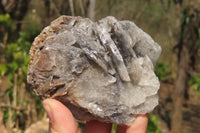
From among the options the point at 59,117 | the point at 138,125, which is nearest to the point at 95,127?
the point at 138,125

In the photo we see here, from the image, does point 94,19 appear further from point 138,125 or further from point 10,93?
point 10,93

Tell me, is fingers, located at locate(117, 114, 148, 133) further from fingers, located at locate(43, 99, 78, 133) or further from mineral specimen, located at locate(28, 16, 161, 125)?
fingers, located at locate(43, 99, 78, 133)

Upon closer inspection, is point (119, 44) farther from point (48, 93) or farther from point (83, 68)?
point (48, 93)

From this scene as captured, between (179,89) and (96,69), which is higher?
(96,69)

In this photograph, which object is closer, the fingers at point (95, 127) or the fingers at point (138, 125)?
the fingers at point (138, 125)

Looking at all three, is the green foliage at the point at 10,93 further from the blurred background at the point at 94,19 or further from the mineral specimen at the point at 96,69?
the mineral specimen at the point at 96,69

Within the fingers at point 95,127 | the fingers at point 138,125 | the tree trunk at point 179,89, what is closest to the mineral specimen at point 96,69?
the fingers at point 138,125
